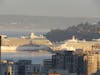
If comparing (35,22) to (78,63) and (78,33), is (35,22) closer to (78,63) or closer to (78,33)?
(78,33)

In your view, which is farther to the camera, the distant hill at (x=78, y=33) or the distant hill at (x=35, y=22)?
the distant hill at (x=35, y=22)

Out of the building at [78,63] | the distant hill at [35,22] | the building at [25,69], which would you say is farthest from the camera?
the distant hill at [35,22]

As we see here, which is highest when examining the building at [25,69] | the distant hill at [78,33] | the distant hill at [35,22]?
the distant hill at [35,22]

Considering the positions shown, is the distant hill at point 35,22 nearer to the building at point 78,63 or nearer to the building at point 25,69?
the building at point 78,63

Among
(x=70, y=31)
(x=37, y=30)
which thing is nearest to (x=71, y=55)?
(x=70, y=31)

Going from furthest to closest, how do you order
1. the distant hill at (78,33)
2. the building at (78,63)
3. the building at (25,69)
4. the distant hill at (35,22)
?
the distant hill at (35,22) < the distant hill at (78,33) < the building at (78,63) < the building at (25,69)

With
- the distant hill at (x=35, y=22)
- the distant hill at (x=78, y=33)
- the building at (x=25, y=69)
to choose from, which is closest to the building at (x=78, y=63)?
the building at (x=25, y=69)

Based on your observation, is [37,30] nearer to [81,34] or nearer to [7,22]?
[7,22]

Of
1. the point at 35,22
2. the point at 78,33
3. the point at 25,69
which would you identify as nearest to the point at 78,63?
the point at 25,69
